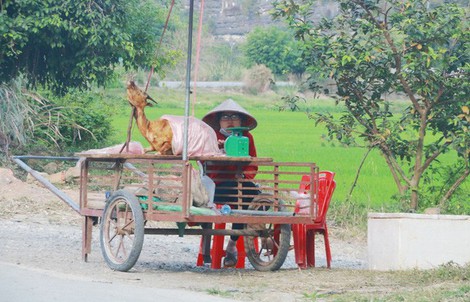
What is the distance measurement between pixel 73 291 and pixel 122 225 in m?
1.97

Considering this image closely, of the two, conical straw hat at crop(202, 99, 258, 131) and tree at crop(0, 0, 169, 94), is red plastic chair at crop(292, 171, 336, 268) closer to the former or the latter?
conical straw hat at crop(202, 99, 258, 131)

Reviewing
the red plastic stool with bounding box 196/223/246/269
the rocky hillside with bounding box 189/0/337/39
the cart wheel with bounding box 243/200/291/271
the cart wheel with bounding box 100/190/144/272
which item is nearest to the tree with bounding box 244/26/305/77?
the rocky hillside with bounding box 189/0/337/39

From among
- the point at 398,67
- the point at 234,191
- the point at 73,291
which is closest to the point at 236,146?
the point at 234,191

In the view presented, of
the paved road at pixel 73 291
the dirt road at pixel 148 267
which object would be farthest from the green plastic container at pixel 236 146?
the paved road at pixel 73 291

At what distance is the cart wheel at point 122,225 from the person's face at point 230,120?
1296 mm

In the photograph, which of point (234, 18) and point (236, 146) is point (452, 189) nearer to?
point (236, 146)

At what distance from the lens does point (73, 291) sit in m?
7.55

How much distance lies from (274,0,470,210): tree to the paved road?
5522mm

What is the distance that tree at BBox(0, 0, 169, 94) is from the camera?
16656 millimetres

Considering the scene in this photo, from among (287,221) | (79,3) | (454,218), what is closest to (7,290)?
(287,221)

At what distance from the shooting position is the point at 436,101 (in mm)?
13117

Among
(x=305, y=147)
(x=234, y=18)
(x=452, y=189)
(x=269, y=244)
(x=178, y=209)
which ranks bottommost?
(x=269, y=244)

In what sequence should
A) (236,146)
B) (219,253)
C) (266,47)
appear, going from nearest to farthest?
(236,146) → (219,253) → (266,47)

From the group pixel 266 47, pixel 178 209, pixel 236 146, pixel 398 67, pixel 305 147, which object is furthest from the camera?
pixel 266 47
